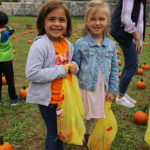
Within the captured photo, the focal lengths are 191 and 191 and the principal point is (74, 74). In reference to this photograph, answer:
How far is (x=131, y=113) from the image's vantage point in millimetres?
3658

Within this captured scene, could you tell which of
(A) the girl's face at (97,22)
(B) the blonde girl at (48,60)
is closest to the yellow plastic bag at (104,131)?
(B) the blonde girl at (48,60)

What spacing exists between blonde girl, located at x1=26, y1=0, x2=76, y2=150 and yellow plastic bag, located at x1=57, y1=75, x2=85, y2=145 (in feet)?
0.22

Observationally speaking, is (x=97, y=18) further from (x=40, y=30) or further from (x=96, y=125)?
(x=96, y=125)

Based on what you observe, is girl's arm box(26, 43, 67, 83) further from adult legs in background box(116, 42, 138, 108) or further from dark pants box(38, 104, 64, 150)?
adult legs in background box(116, 42, 138, 108)

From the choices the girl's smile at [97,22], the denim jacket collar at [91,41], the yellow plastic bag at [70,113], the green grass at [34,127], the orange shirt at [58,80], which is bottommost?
the green grass at [34,127]

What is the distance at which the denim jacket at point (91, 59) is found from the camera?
2160 mm

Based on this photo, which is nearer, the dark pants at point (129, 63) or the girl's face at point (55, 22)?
the girl's face at point (55, 22)

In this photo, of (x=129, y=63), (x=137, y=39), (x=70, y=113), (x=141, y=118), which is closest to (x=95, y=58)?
(x=70, y=113)

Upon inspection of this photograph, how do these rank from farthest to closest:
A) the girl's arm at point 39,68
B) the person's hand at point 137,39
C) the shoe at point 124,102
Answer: the shoe at point 124,102, the person's hand at point 137,39, the girl's arm at point 39,68

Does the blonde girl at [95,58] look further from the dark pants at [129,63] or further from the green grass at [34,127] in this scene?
the dark pants at [129,63]

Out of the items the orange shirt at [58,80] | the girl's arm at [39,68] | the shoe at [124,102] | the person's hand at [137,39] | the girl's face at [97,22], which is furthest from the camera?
the shoe at [124,102]

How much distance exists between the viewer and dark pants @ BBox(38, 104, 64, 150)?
1951 millimetres

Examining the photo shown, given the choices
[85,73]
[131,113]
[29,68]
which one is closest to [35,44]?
[29,68]

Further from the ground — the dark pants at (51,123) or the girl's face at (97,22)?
the girl's face at (97,22)
